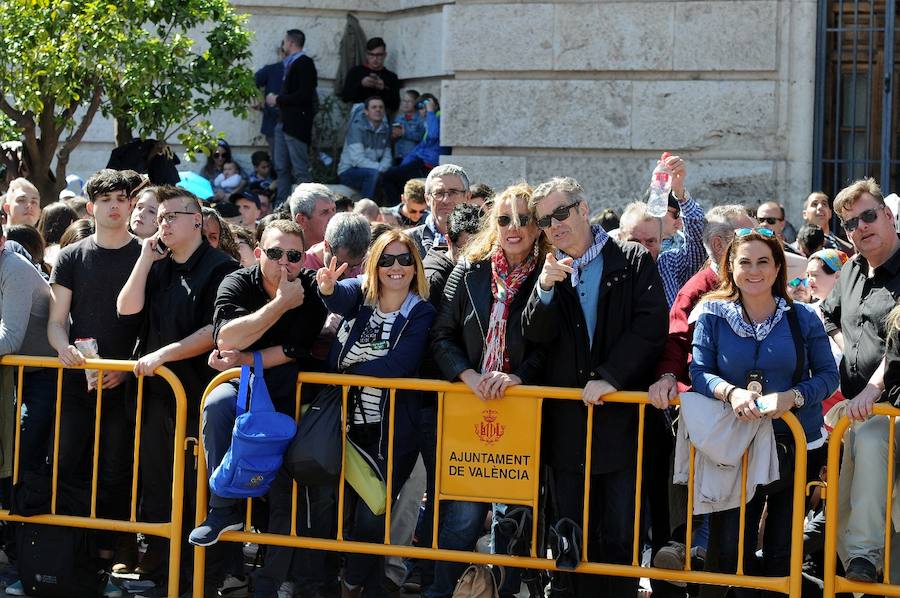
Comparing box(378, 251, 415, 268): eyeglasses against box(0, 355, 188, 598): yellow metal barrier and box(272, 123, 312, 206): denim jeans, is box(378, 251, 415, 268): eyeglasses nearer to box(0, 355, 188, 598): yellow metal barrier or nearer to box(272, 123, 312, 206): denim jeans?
box(0, 355, 188, 598): yellow metal barrier

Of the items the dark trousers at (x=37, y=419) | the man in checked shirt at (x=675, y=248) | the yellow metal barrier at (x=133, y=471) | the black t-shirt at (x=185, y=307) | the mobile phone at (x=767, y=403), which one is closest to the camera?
the mobile phone at (x=767, y=403)

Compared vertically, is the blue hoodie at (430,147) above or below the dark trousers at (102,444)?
above

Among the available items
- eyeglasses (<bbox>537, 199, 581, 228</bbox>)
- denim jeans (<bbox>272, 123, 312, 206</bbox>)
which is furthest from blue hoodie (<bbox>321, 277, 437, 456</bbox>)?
denim jeans (<bbox>272, 123, 312, 206</bbox>)

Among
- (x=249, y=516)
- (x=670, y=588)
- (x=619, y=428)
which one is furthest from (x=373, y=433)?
(x=670, y=588)

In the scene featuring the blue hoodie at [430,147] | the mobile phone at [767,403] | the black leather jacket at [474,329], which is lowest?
the mobile phone at [767,403]

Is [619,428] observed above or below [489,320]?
below

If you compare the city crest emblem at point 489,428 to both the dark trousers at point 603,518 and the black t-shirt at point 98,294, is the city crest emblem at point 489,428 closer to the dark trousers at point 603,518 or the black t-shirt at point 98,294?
the dark trousers at point 603,518

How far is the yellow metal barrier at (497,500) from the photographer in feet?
19.4

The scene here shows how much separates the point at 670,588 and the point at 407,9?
9712mm

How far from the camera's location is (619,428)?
6.13 metres

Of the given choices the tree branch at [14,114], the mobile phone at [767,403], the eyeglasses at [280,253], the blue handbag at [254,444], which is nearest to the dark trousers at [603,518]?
the mobile phone at [767,403]

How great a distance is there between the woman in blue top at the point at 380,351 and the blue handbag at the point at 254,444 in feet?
1.22

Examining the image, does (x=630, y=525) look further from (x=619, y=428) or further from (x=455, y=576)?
(x=455, y=576)

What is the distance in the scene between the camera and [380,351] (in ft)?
21.0
